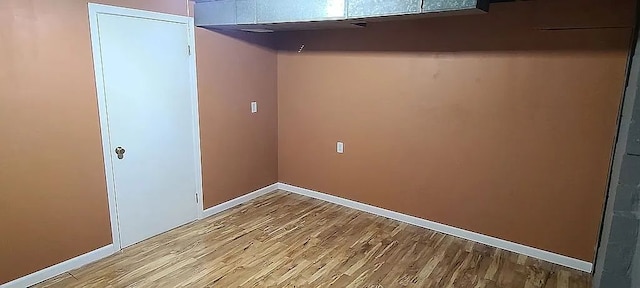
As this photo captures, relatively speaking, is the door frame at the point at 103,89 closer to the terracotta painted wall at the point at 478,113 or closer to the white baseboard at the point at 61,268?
the white baseboard at the point at 61,268

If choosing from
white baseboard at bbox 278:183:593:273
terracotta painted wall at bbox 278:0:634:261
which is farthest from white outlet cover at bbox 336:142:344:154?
white baseboard at bbox 278:183:593:273

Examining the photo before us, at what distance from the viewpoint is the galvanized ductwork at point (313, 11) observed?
2590mm

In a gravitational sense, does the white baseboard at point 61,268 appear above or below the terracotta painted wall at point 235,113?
below

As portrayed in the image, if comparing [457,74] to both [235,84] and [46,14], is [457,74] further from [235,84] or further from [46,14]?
[46,14]

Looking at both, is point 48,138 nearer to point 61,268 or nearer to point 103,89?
point 103,89

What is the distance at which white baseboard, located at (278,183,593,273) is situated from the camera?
3.16m

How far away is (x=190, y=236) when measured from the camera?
143 inches

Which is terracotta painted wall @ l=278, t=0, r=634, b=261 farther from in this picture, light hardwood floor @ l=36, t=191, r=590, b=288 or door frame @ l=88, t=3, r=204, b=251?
door frame @ l=88, t=3, r=204, b=251

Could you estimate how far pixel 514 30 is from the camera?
10.1ft

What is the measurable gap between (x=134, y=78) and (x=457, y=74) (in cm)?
279

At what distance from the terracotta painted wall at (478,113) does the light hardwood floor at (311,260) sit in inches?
11.5

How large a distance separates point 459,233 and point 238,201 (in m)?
2.40

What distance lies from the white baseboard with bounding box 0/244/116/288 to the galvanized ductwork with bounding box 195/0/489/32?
2.19 meters

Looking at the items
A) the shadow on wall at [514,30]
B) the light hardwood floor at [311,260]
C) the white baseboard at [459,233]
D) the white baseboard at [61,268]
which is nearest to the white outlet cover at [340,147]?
the white baseboard at [459,233]
